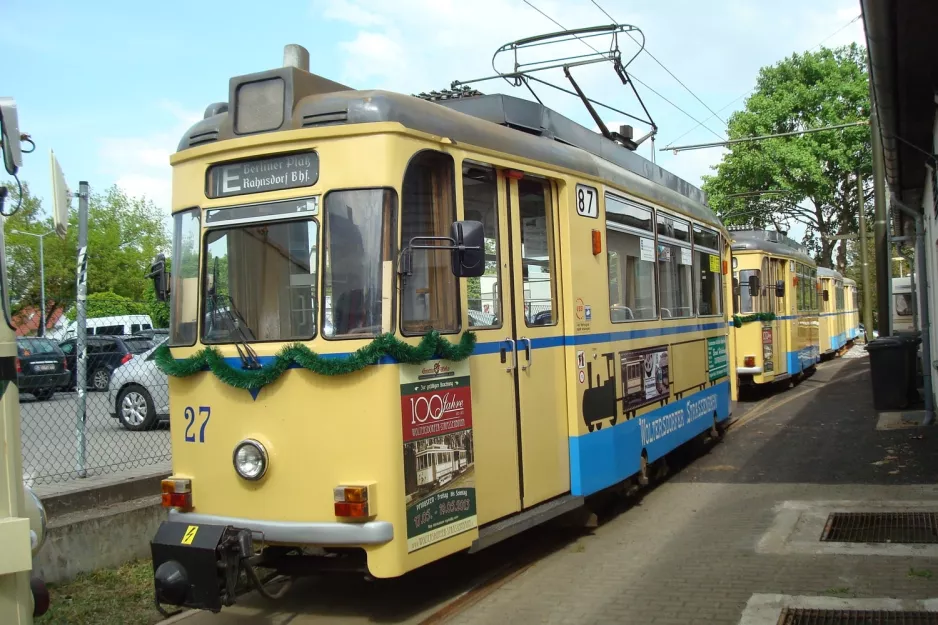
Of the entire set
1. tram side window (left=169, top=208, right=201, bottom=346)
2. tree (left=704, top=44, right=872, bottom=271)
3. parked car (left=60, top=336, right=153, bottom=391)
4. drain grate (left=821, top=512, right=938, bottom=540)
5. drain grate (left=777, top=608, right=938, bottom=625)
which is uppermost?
tree (left=704, top=44, right=872, bottom=271)

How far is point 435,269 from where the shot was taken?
5.52 meters

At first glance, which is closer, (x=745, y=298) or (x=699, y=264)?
(x=699, y=264)

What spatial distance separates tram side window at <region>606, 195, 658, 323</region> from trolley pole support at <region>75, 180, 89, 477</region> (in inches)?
172

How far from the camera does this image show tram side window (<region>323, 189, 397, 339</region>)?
514 centimetres

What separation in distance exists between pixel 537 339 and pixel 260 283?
7.00 feet

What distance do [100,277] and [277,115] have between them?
5099cm

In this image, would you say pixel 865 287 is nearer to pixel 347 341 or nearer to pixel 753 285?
pixel 753 285

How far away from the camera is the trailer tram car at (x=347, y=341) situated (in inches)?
199

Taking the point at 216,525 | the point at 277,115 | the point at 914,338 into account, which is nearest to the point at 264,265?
the point at 277,115

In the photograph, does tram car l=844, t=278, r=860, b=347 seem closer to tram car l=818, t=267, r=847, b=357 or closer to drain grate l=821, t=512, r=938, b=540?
tram car l=818, t=267, r=847, b=357

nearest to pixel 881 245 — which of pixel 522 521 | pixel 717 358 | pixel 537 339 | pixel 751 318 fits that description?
pixel 751 318

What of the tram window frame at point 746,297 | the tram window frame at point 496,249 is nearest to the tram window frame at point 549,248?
the tram window frame at point 496,249

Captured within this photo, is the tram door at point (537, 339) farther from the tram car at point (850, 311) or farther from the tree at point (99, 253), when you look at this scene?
the tree at point (99, 253)

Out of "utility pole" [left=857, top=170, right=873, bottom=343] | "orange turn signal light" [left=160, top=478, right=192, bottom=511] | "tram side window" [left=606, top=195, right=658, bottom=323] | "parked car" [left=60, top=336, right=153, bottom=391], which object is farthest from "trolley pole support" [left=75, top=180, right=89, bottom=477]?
"utility pole" [left=857, top=170, right=873, bottom=343]
